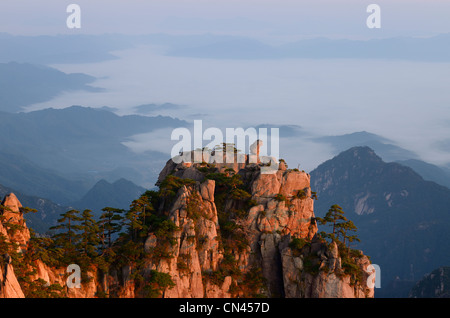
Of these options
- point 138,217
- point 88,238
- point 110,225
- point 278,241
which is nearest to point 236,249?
point 278,241

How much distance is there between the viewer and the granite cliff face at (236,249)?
6975 cm

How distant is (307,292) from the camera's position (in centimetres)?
7212

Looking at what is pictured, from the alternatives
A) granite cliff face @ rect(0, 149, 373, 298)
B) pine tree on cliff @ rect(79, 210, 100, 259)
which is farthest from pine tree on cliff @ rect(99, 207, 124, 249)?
granite cliff face @ rect(0, 149, 373, 298)

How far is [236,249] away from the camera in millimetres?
75062

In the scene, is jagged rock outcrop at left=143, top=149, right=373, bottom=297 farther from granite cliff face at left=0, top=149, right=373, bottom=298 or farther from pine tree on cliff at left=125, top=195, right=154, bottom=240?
pine tree on cliff at left=125, top=195, right=154, bottom=240

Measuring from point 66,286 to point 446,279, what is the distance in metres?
153

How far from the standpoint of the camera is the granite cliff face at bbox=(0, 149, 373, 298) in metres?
69.8

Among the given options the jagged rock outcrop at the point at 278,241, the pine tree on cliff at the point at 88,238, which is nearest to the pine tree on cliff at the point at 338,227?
the jagged rock outcrop at the point at 278,241

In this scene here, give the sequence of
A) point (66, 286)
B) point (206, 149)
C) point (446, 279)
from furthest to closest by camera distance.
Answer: point (446, 279) < point (206, 149) < point (66, 286)

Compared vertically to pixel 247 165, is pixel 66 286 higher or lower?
lower

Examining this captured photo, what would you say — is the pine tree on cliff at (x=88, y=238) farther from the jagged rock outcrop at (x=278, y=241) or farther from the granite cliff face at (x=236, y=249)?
the jagged rock outcrop at (x=278, y=241)

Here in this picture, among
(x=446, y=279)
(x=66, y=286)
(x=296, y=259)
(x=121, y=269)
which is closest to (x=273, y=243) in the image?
(x=296, y=259)
